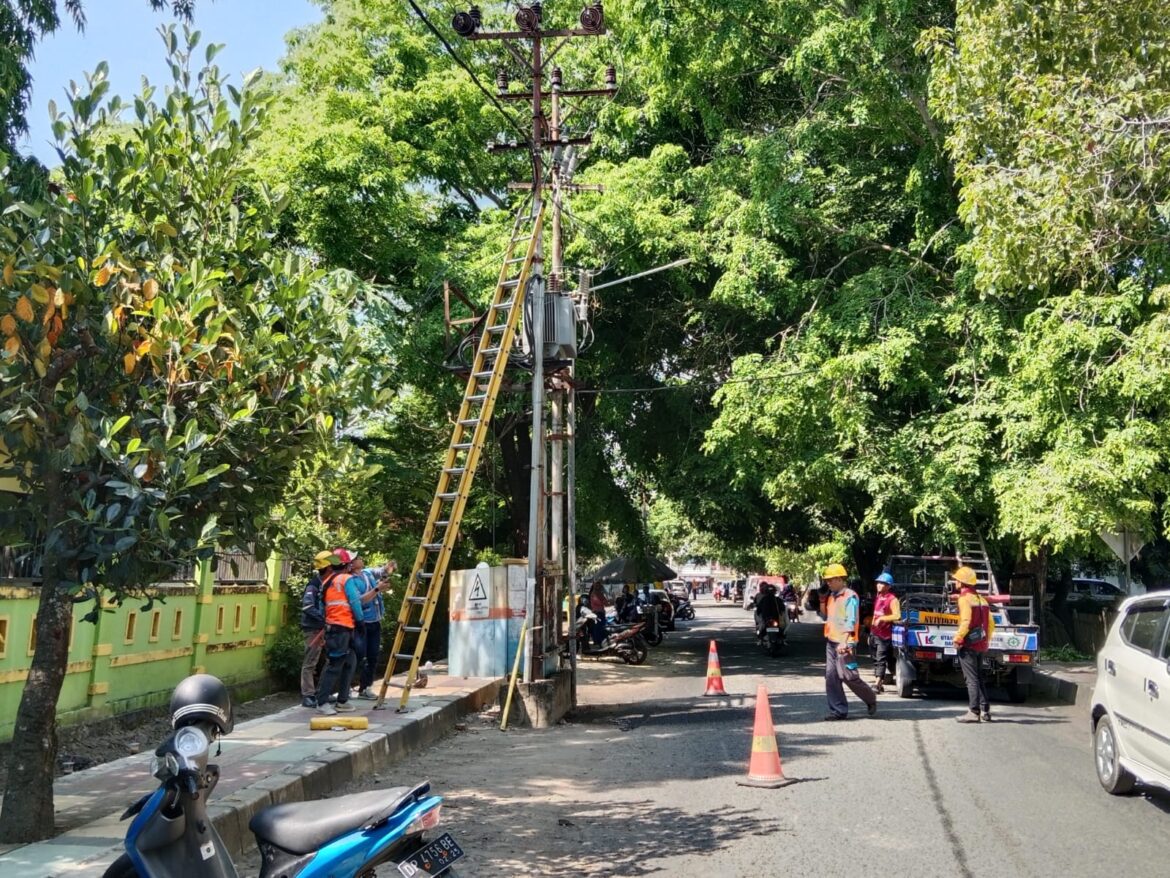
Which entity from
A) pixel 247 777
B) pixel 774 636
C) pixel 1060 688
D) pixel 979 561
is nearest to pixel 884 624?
pixel 1060 688

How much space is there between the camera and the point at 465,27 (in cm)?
1375

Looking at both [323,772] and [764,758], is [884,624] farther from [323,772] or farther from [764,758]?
[323,772]

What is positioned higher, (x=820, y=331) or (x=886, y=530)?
(x=820, y=331)

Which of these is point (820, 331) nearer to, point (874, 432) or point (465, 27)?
point (874, 432)

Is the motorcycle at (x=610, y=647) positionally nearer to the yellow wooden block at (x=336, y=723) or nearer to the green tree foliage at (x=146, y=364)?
the yellow wooden block at (x=336, y=723)

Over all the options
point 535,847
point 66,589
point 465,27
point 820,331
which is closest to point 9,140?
point 465,27

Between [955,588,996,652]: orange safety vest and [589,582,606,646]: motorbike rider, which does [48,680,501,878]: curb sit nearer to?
[955,588,996,652]: orange safety vest

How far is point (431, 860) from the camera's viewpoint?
13.8 feet

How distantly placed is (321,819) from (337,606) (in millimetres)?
7553

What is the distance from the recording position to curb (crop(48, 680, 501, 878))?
6.73 m

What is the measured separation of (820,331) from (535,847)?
42.6ft

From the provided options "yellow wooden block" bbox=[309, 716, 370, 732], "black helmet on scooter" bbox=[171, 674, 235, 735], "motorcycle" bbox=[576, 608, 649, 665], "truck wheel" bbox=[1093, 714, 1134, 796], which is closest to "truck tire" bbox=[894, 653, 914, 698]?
"truck wheel" bbox=[1093, 714, 1134, 796]

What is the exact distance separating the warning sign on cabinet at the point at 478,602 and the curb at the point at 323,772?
2200 mm

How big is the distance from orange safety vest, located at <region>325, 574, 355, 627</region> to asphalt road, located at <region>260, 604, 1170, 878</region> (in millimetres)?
1616
